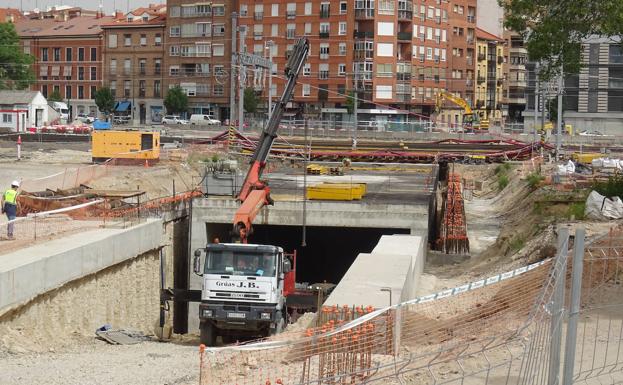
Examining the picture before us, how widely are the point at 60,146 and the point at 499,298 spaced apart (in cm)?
5271

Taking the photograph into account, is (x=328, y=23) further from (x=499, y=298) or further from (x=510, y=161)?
(x=499, y=298)

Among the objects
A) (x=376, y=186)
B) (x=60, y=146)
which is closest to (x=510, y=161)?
(x=376, y=186)

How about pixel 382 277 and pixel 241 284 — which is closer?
pixel 382 277

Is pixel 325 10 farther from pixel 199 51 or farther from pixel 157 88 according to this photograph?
pixel 157 88

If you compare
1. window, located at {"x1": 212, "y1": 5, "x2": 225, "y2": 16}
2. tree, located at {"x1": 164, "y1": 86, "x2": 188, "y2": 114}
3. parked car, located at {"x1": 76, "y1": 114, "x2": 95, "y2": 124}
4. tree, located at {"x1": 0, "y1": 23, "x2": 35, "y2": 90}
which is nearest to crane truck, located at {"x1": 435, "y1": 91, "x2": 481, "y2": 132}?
window, located at {"x1": 212, "y1": 5, "x2": 225, "y2": 16}

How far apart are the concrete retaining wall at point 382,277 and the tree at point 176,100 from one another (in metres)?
73.4

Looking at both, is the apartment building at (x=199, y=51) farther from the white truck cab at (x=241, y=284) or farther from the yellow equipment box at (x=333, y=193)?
the white truck cab at (x=241, y=284)

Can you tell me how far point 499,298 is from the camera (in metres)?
15.9

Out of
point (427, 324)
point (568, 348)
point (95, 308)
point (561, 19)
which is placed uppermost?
point (561, 19)

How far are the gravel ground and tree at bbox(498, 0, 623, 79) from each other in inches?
621

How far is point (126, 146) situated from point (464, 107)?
46.3 meters

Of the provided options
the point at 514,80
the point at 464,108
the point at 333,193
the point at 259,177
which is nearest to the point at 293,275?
the point at 259,177

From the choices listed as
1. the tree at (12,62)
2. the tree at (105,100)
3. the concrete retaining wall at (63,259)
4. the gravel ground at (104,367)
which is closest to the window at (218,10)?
the tree at (105,100)

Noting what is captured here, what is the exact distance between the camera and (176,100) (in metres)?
100
